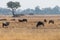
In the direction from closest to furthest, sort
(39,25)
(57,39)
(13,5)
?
(57,39) < (39,25) < (13,5)

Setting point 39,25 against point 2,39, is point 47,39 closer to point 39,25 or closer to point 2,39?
point 2,39

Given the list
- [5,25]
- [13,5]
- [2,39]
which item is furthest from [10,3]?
[2,39]

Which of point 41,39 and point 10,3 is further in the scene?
point 10,3

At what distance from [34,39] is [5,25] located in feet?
58.0

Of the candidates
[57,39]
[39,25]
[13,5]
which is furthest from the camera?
[13,5]

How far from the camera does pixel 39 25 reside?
120ft

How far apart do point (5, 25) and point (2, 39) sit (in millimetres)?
16890

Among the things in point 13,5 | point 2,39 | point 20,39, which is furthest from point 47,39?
point 13,5

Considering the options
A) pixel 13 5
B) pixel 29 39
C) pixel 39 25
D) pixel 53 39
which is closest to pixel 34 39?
pixel 29 39

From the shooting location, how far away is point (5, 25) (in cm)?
3744

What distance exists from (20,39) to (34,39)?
51.8 inches

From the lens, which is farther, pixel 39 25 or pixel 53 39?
pixel 39 25

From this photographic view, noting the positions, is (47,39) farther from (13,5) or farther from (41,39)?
(13,5)

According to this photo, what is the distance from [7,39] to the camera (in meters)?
20.6
